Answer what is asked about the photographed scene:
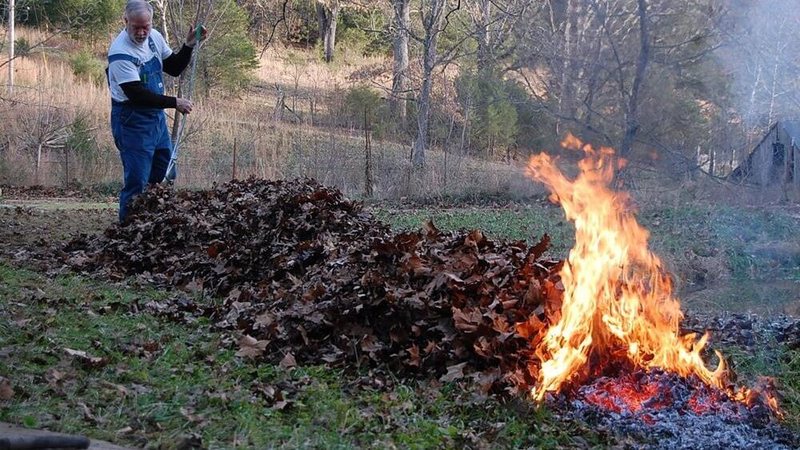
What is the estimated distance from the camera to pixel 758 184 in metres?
15.5

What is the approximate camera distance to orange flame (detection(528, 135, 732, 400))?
179 inches

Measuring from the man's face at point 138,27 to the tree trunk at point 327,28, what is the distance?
2821cm

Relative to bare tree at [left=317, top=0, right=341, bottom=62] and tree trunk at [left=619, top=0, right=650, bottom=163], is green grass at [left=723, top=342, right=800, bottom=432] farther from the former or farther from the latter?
bare tree at [left=317, top=0, right=341, bottom=62]

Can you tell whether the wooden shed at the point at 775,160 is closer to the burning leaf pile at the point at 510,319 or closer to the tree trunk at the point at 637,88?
the tree trunk at the point at 637,88

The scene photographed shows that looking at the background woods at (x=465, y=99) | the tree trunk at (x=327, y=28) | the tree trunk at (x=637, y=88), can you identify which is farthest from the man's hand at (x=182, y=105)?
the tree trunk at (x=327, y=28)

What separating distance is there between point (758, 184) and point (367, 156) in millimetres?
7520

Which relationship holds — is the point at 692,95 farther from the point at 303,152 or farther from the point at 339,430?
the point at 339,430

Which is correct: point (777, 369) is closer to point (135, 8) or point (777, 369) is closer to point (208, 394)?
point (208, 394)

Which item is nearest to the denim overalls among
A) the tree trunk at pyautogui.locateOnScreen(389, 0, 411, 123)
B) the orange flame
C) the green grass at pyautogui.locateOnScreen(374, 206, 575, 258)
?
the green grass at pyautogui.locateOnScreen(374, 206, 575, 258)

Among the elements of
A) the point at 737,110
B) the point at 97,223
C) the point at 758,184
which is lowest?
the point at 97,223

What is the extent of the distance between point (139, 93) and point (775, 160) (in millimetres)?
11791

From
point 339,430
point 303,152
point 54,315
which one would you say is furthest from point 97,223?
point 303,152

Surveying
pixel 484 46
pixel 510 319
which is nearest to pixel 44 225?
pixel 510 319

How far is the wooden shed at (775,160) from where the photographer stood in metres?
14.1
